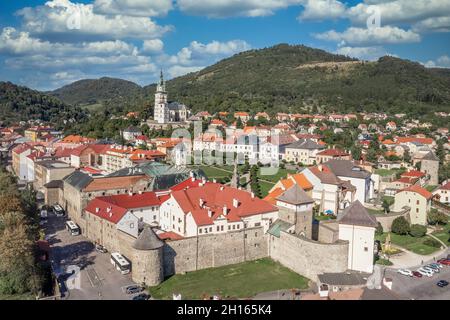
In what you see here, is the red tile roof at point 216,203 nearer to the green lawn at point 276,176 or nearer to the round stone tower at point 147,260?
the round stone tower at point 147,260

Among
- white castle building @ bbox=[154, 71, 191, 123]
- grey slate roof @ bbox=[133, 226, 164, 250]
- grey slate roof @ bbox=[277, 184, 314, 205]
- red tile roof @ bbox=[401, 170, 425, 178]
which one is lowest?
grey slate roof @ bbox=[133, 226, 164, 250]

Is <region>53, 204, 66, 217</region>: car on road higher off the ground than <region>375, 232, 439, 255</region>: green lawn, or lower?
higher

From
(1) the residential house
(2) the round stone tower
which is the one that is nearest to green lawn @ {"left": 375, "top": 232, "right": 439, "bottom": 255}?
(1) the residential house

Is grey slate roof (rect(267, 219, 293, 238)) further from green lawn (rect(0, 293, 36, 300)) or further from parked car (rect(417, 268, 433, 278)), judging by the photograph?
green lawn (rect(0, 293, 36, 300))

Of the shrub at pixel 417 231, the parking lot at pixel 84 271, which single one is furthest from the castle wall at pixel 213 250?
the shrub at pixel 417 231

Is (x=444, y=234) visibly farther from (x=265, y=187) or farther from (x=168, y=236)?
(x=168, y=236)
